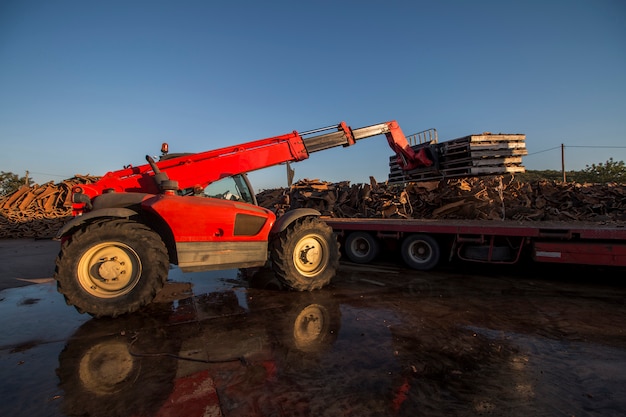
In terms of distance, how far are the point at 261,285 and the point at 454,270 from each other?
4.30 meters

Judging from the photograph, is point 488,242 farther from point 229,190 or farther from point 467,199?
point 229,190

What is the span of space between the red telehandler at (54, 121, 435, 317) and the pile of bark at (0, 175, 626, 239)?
5.44 metres

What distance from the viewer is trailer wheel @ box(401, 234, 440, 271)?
725 centimetres

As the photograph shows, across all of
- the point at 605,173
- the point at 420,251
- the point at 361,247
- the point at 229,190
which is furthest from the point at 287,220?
the point at 605,173

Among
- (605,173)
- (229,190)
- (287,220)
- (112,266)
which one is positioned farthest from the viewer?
(605,173)

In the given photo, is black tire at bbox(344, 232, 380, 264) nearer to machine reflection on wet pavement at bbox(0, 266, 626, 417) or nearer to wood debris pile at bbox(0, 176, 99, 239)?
machine reflection on wet pavement at bbox(0, 266, 626, 417)

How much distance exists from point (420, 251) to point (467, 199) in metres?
4.08

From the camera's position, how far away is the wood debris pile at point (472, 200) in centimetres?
1091

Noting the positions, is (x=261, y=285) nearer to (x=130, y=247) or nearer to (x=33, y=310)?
(x=130, y=247)

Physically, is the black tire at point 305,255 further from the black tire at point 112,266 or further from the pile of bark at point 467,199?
the pile of bark at point 467,199

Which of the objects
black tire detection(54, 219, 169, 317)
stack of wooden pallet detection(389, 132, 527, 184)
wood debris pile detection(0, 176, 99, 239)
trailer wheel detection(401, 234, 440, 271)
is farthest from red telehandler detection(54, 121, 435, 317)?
wood debris pile detection(0, 176, 99, 239)

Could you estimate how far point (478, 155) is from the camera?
32.2ft

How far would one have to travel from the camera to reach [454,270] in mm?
7355

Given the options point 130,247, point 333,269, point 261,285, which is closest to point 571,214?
point 333,269
